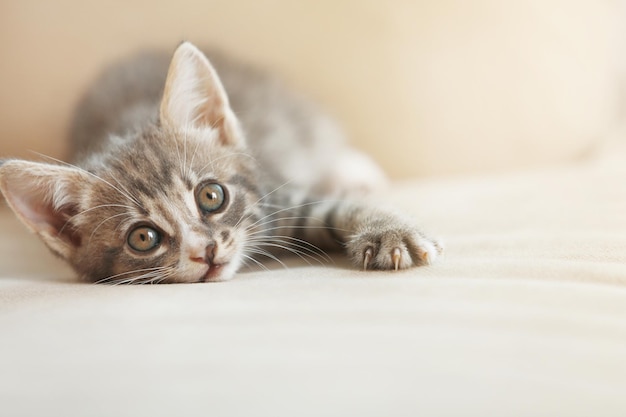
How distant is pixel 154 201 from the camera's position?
1175 mm

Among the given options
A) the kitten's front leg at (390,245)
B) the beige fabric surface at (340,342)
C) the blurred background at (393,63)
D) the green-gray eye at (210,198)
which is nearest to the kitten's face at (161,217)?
the green-gray eye at (210,198)

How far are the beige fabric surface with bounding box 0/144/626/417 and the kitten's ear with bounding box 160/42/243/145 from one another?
500mm

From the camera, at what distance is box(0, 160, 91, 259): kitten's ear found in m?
1.17

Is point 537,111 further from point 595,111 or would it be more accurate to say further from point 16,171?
point 16,171

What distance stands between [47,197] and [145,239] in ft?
0.84

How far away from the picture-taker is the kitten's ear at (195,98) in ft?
4.28

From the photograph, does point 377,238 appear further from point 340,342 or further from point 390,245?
point 340,342

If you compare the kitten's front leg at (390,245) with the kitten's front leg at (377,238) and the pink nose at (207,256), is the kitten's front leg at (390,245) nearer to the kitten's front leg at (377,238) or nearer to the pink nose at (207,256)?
the kitten's front leg at (377,238)

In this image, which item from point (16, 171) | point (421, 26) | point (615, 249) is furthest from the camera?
point (421, 26)

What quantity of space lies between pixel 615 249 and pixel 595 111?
117cm

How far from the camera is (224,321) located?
2.59 feet

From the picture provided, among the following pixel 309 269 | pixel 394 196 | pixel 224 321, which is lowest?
pixel 224 321

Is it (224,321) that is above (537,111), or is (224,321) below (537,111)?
below

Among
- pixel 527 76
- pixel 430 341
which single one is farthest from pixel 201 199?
pixel 527 76
